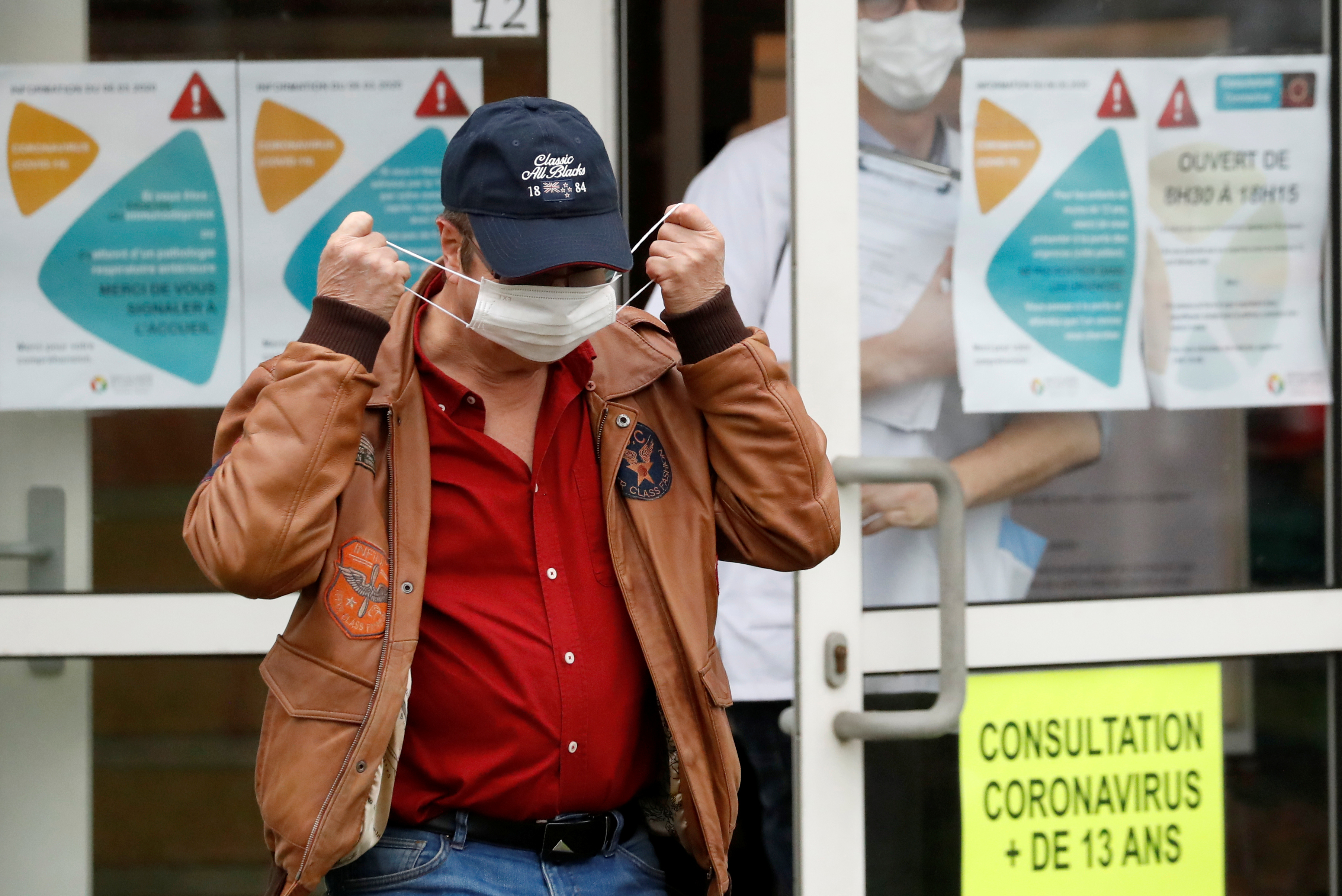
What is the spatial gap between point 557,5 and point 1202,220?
1448mm

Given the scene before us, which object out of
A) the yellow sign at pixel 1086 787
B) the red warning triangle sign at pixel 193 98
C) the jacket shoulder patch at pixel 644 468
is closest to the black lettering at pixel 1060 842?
the yellow sign at pixel 1086 787

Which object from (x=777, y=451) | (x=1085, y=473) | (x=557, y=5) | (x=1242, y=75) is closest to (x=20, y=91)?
(x=557, y=5)

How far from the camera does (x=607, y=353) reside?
6.56 ft

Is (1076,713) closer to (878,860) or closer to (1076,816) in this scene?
(1076,816)

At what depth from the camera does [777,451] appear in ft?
6.21

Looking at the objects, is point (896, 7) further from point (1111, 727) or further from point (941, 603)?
point (1111, 727)

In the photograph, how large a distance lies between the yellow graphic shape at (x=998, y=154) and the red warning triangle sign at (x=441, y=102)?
3.59ft

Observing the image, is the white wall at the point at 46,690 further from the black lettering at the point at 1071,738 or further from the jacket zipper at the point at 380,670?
the black lettering at the point at 1071,738

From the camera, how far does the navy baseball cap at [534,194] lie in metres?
1.75

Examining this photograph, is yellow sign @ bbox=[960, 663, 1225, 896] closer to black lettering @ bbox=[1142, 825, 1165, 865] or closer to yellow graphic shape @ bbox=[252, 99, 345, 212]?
black lettering @ bbox=[1142, 825, 1165, 865]

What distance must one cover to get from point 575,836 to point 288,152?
1781 millimetres

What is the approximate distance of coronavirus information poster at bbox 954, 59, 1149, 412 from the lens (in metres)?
2.80

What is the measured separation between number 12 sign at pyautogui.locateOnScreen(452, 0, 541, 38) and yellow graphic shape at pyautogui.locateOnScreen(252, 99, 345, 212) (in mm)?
370

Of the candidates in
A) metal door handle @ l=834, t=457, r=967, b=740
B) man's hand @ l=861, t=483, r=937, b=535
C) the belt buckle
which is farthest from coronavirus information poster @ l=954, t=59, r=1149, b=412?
the belt buckle
